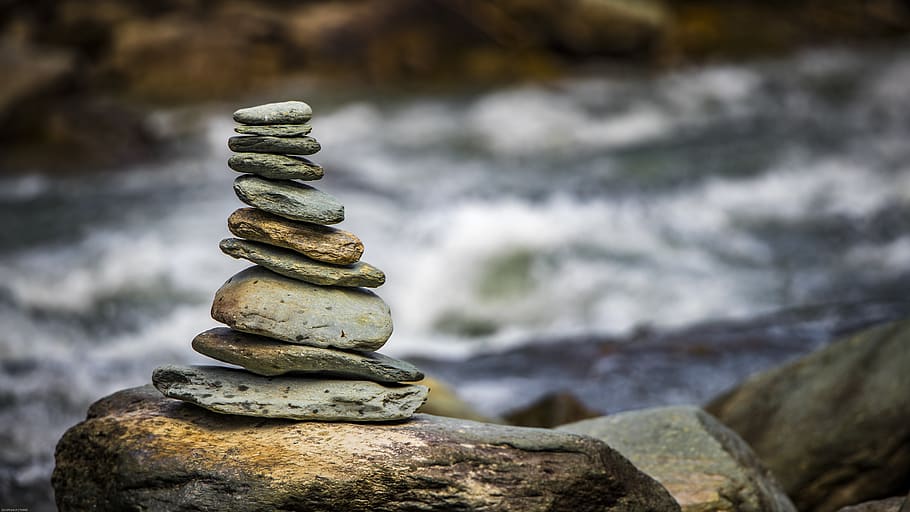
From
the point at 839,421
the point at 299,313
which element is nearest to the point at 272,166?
the point at 299,313

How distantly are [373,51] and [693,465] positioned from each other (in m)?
15.5

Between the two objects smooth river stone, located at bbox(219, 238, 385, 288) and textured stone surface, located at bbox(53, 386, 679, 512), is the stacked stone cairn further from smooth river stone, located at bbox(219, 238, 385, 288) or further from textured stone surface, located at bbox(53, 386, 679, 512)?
textured stone surface, located at bbox(53, 386, 679, 512)

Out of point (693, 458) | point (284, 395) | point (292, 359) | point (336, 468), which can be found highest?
point (693, 458)

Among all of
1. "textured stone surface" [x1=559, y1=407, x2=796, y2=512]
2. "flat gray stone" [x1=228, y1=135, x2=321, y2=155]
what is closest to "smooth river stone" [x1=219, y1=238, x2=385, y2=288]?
"flat gray stone" [x1=228, y1=135, x2=321, y2=155]

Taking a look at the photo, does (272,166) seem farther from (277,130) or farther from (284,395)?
(284,395)

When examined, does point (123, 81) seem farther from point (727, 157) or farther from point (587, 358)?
point (587, 358)

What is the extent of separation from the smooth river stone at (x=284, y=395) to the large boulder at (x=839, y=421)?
277cm

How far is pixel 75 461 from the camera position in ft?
15.2

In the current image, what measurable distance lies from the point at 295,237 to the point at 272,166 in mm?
337

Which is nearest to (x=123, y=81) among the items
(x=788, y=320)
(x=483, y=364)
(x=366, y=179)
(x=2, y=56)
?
(x=2, y=56)

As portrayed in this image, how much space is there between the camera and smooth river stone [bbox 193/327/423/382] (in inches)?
178

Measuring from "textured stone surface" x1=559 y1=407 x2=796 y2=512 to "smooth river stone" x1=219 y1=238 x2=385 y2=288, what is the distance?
1.35 metres

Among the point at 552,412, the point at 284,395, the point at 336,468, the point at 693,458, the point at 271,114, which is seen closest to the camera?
the point at 336,468

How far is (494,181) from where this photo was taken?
47.9 feet
